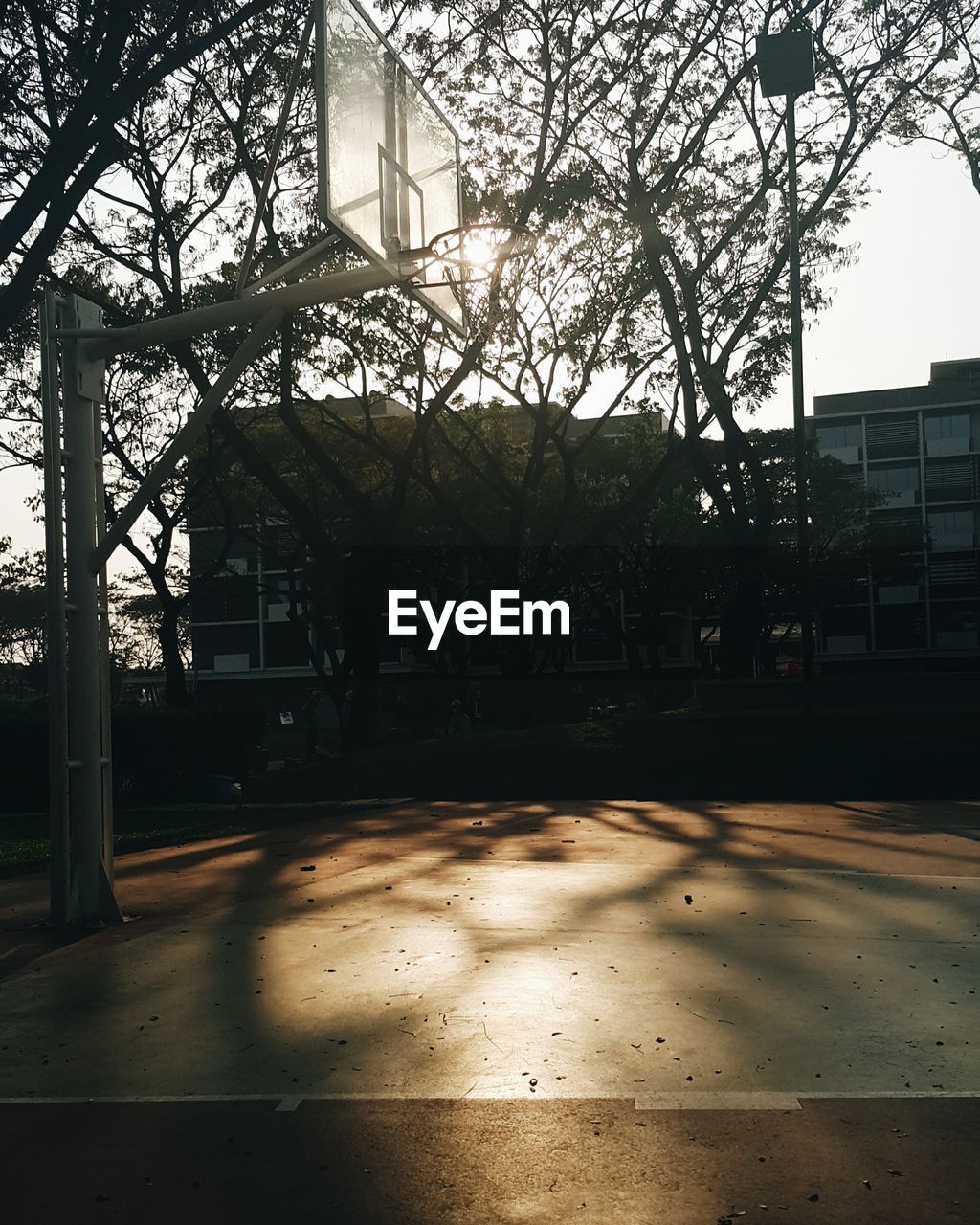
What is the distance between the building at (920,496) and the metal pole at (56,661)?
68976mm

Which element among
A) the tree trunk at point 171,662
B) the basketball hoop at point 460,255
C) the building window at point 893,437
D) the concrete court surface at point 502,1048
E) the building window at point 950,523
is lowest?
the concrete court surface at point 502,1048

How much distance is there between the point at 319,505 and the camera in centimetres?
3603

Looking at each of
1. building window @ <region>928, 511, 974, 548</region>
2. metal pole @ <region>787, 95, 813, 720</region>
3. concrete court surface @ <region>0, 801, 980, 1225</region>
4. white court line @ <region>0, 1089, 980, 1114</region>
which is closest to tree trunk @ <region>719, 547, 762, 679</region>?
metal pole @ <region>787, 95, 813, 720</region>

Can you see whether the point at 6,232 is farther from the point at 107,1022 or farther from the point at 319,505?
the point at 319,505

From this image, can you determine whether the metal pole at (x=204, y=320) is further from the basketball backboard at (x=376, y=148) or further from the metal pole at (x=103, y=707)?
the basketball backboard at (x=376, y=148)

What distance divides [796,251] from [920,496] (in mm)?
65788

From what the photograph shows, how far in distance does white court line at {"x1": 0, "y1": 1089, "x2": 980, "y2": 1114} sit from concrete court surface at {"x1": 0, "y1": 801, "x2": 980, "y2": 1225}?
0.05 ft

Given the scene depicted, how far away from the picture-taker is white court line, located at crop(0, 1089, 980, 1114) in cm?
503

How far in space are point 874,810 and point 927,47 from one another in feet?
50.3

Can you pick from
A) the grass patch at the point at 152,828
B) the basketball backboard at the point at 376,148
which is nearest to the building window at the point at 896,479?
the grass patch at the point at 152,828

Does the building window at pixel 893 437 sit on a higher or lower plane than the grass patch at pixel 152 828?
higher

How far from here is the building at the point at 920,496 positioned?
77875mm

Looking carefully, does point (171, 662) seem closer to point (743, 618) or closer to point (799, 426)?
point (743, 618)

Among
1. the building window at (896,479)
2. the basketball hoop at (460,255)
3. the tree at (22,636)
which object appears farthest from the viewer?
the building window at (896,479)
